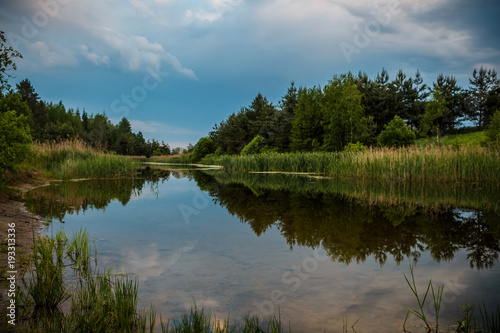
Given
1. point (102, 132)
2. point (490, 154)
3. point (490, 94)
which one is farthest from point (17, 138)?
point (102, 132)

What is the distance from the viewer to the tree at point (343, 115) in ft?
110

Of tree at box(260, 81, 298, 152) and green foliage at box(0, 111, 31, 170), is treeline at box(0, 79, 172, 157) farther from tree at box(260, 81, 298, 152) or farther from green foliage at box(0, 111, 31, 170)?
green foliage at box(0, 111, 31, 170)

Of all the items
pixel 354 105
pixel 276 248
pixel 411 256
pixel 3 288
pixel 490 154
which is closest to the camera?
pixel 3 288

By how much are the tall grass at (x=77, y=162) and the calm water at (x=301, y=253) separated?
8087 millimetres

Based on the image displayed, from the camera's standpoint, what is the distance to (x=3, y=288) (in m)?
3.24

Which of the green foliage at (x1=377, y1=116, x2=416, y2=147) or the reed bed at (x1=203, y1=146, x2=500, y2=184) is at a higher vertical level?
the green foliage at (x1=377, y1=116, x2=416, y2=147)

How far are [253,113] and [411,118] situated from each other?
24059 millimetres

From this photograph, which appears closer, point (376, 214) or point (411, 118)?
point (376, 214)

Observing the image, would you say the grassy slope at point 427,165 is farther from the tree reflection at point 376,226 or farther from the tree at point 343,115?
the tree at point 343,115

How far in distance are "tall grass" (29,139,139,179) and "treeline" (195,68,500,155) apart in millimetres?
22279

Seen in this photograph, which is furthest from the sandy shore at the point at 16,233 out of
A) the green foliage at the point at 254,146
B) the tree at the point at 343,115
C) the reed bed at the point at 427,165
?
the green foliage at the point at 254,146

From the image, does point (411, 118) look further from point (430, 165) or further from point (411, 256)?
point (411, 256)

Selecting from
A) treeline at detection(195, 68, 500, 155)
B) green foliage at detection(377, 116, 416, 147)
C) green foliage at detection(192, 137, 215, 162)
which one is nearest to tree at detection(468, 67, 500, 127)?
treeline at detection(195, 68, 500, 155)

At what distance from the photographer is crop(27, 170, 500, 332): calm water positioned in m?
3.17
